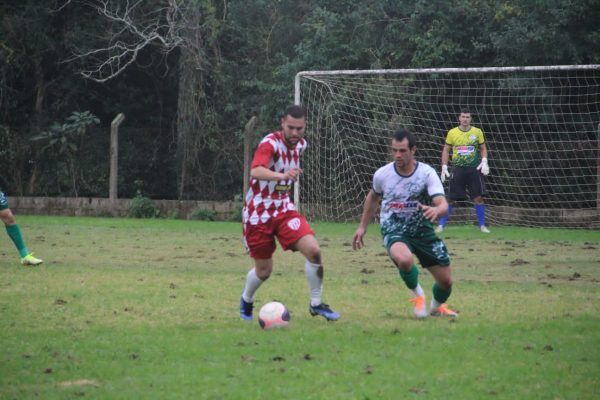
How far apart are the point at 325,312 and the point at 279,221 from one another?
85 centimetres

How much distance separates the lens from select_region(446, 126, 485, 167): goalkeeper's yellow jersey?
17688 millimetres

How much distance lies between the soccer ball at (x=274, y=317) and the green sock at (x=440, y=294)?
4.83 feet

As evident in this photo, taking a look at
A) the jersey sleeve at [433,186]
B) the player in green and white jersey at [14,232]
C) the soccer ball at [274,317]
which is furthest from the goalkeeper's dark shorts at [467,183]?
the soccer ball at [274,317]

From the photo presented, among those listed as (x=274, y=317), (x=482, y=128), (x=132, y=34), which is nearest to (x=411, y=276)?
(x=274, y=317)

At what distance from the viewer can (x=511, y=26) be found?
21828 mm

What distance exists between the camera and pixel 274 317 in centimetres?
761

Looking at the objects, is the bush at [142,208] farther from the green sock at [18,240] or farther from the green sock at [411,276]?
the green sock at [411,276]

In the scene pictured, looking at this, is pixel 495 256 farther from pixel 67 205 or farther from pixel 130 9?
pixel 130 9

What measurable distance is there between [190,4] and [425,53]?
641 cm

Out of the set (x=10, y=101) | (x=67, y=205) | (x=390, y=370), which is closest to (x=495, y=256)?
(x=390, y=370)

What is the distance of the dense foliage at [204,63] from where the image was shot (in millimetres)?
22797

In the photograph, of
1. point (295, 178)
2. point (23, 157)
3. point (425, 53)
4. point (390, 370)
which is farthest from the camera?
point (23, 157)

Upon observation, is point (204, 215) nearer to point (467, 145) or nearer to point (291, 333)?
point (467, 145)

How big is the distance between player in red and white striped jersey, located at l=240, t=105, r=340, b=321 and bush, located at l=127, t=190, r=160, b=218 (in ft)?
50.4
